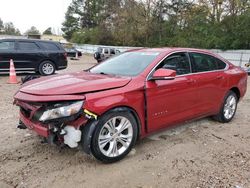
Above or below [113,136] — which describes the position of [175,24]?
above

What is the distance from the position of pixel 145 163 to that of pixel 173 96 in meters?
1.19

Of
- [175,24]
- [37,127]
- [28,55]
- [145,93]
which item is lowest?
[37,127]

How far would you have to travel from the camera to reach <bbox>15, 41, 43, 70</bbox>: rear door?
11383mm

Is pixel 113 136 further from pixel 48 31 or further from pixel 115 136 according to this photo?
pixel 48 31

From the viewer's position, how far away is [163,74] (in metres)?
3.92

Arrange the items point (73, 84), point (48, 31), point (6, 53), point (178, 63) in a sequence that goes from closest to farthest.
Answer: point (73, 84)
point (178, 63)
point (6, 53)
point (48, 31)

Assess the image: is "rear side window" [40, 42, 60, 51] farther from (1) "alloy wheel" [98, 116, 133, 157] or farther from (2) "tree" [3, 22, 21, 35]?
(2) "tree" [3, 22, 21, 35]

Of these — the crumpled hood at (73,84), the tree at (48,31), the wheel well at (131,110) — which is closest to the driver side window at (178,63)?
the crumpled hood at (73,84)

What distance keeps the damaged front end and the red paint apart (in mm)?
62

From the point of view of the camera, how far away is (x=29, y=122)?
3.59 m

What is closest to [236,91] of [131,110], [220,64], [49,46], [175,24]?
[220,64]

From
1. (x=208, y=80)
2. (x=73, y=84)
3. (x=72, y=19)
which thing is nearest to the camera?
(x=73, y=84)

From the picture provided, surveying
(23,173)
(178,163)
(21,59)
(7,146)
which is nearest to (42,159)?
(23,173)

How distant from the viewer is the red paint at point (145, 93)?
3.42 meters
